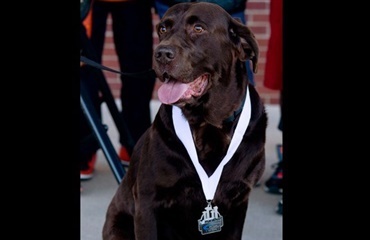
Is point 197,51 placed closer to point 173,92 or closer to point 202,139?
point 173,92

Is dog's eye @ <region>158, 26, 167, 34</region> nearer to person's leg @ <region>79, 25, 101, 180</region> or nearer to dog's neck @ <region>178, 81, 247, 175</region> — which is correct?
dog's neck @ <region>178, 81, 247, 175</region>

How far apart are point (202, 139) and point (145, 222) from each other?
430 mm

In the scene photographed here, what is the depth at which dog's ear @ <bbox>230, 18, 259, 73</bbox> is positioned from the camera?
364 centimetres

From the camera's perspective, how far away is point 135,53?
570 centimetres

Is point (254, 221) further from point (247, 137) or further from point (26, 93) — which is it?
point (26, 93)

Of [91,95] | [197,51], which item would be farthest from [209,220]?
[91,95]

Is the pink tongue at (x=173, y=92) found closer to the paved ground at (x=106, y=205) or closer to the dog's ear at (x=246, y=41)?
the dog's ear at (x=246, y=41)

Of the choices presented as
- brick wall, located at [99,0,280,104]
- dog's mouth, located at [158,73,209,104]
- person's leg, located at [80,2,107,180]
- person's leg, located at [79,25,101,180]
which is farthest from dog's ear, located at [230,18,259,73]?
brick wall, located at [99,0,280,104]

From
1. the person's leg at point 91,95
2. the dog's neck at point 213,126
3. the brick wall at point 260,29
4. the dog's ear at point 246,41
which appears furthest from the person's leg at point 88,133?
the brick wall at point 260,29

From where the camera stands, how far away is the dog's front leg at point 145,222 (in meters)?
3.69

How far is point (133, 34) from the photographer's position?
18.6 feet

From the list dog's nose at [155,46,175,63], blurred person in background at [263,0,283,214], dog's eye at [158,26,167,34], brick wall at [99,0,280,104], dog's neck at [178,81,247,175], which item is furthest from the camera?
brick wall at [99,0,280,104]

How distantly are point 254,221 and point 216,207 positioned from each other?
1487 mm
